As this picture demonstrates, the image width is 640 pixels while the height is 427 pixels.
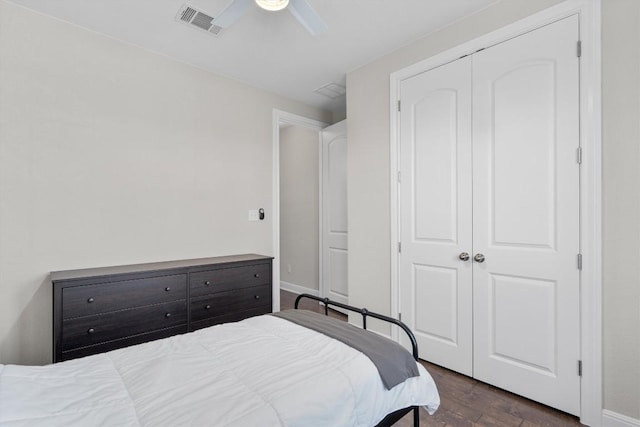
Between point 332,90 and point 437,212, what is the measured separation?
195 cm

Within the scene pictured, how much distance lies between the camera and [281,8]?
1.78 meters

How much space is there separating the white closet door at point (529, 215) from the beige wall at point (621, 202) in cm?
14

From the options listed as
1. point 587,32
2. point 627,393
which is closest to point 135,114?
point 587,32

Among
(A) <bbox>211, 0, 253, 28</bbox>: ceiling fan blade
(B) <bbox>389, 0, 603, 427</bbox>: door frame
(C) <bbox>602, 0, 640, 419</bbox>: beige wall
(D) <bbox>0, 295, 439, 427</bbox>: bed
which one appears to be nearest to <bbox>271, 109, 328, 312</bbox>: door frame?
(A) <bbox>211, 0, 253, 28</bbox>: ceiling fan blade

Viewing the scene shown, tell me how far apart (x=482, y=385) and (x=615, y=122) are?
188 cm

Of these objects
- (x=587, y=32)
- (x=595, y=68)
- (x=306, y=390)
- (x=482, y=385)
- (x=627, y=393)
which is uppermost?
(x=587, y=32)

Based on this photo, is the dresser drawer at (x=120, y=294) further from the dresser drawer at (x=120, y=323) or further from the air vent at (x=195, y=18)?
the air vent at (x=195, y=18)

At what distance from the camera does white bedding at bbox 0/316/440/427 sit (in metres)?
0.94

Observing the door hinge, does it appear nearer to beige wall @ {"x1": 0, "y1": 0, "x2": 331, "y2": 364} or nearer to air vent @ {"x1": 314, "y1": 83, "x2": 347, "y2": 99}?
air vent @ {"x1": 314, "y1": 83, "x2": 347, "y2": 99}

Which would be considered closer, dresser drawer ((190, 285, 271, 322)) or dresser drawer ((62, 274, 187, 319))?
dresser drawer ((62, 274, 187, 319))

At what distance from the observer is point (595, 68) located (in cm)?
180

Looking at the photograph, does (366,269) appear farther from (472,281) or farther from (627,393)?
(627,393)

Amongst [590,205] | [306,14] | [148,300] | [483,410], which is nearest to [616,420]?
[483,410]

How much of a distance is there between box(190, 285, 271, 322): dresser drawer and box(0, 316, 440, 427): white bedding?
1.14m
